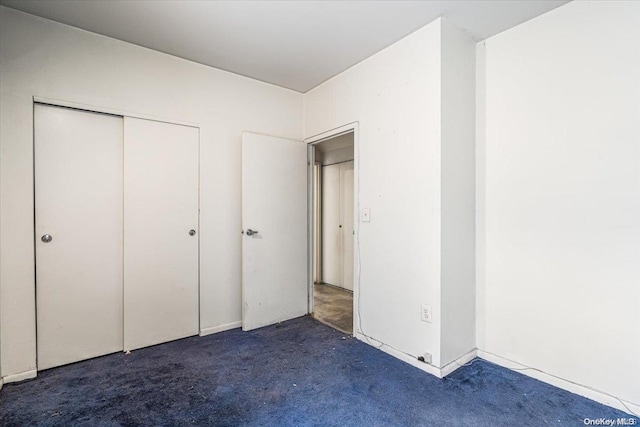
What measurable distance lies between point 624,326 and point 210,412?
2416mm

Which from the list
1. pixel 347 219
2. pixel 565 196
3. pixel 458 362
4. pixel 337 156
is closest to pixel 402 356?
pixel 458 362

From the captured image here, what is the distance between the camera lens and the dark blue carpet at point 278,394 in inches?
66.8

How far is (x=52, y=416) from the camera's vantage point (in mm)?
1707

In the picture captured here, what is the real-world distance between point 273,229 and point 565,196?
2.36 metres

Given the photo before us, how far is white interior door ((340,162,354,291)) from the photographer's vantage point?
451 cm

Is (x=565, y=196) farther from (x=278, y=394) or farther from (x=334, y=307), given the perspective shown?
(x=334, y=307)

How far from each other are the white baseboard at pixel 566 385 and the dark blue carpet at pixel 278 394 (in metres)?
0.04

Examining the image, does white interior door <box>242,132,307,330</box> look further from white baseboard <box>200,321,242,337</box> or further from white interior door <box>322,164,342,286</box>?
white interior door <box>322,164,342,286</box>

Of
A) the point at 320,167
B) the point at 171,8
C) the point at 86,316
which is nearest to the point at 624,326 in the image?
the point at 171,8

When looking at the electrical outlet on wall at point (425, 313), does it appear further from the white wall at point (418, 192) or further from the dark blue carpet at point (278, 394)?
the dark blue carpet at point (278, 394)

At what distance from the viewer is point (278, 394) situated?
6.30 ft

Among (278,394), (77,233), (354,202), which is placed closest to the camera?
(278,394)

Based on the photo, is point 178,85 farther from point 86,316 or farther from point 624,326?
point 624,326

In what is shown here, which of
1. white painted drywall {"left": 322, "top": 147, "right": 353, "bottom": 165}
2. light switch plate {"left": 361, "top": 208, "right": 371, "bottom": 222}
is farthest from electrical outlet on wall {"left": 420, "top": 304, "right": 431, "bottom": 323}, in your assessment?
white painted drywall {"left": 322, "top": 147, "right": 353, "bottom": 165}
